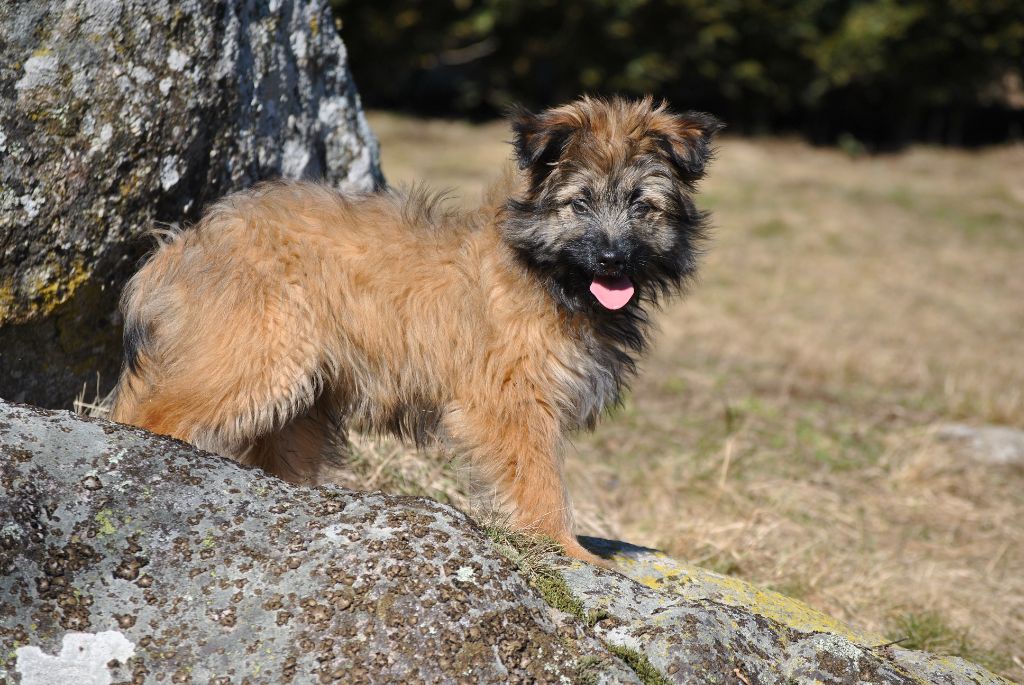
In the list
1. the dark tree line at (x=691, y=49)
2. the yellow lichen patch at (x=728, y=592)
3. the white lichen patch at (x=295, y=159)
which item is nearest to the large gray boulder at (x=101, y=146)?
the white lichen patch at (x=295, y=159)

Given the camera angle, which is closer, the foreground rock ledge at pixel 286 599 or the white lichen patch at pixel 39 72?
the foreground rock ledge at pixel 286 599

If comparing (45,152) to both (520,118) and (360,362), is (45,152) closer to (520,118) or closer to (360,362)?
(360,362)

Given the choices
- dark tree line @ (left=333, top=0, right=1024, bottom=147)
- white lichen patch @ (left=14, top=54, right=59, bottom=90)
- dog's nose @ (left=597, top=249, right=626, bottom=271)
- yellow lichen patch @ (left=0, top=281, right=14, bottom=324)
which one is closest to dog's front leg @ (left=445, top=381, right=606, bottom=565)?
dog's nose @ (left=597, top=249, right=626, bottom=271)

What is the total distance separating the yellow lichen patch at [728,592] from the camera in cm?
393

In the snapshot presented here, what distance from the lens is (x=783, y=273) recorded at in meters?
13.1

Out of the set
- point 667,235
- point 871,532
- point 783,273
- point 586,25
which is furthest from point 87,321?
point 586,25

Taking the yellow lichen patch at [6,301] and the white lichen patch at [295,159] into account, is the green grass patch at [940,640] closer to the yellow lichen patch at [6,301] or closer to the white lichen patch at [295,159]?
the white lichen patch at [295,159]

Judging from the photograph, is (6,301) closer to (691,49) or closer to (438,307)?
(438,307)

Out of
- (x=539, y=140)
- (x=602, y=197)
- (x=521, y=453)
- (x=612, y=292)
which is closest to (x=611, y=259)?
(x=612, y=292)

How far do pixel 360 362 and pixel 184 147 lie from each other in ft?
4.02

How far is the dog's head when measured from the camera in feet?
14.2

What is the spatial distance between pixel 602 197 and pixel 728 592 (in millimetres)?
1644

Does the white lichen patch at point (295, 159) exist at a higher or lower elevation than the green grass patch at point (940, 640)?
higher

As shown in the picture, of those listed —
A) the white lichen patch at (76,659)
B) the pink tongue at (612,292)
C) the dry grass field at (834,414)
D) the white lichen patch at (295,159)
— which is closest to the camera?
the white lichen patch at (76,659)
